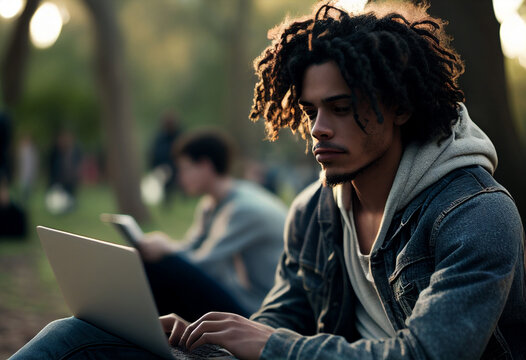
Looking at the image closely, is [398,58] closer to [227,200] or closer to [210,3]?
[227,200]

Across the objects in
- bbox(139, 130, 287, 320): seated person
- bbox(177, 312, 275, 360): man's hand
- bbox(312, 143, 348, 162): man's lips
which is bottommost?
bbox(139, 130, 287, 320): seated person

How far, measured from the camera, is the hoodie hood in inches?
82.3

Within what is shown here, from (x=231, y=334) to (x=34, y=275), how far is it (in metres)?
6.16

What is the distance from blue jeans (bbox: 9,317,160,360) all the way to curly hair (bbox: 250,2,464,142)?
1032 mm

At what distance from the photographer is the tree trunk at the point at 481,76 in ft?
10.8

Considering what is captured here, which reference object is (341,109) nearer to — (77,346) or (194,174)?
(77,346)

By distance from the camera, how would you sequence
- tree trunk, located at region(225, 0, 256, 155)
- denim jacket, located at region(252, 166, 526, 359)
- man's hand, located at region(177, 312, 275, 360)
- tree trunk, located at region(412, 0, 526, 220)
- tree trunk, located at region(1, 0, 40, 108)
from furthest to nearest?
tree trunk, located at region(225, 0, 256, 155), tree trunk, located at region(1, 0, 40, 108), tree trunk, located at region(412, 0, 526, 220), man's hand, located at region(177, 312, 275, 360), denim jacket, located at region(252, 166, 526, 359)

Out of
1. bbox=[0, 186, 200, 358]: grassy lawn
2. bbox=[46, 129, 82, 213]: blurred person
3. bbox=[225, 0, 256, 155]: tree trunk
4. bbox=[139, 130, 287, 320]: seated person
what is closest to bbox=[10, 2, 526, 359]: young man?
bbox=[139, 130, 287, 320]: seated person

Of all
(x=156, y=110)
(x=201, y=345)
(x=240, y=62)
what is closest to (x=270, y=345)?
(x=201, y=345)

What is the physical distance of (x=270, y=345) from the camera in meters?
1.91

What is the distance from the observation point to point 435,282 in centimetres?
183

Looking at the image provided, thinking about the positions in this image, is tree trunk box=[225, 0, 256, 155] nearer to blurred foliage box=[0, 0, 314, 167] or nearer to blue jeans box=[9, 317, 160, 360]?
blurred foliage box=[0, 0, 314, 167]

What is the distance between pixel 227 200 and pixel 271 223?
18.3 inches

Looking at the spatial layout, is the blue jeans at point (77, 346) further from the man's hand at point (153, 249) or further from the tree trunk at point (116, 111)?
the tree trunk at point (116, 111)
